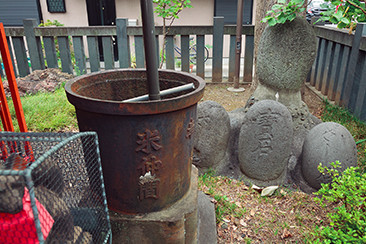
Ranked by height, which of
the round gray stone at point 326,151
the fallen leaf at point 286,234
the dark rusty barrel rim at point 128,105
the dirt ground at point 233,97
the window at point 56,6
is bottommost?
the fallen leaf at point 286,234

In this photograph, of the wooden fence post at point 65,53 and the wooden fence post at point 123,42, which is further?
the wooden fence post at point 65,53

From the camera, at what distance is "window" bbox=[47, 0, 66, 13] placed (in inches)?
385

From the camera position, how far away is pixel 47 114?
4.38 meters

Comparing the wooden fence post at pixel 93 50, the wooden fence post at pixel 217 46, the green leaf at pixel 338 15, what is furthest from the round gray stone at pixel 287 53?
the wooden fence post at pixel 93 50

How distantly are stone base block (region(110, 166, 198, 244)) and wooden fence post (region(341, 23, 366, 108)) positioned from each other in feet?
13.5

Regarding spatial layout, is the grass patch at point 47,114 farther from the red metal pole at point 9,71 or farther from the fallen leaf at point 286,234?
the fallen leaf at point 286,234

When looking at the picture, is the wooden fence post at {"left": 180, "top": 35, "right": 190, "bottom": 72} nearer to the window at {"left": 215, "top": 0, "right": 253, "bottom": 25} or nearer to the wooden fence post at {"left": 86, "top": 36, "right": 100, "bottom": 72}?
the wooden fence post at {"left": 86, "top": 36, "right": 100, "bottom": 72}

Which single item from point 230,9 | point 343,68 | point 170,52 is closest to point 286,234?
point 343,68

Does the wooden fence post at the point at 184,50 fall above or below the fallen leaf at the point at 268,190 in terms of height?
above

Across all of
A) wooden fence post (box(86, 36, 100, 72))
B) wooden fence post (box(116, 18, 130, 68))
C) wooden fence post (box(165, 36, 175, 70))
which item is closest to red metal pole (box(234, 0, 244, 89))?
wooden fence post (box(165, 36, 175, 70))

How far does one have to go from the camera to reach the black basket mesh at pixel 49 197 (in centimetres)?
123

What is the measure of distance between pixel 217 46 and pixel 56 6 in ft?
21.6

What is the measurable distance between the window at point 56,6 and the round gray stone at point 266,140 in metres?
8.95

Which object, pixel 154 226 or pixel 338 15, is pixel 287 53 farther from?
pixel 154 226
